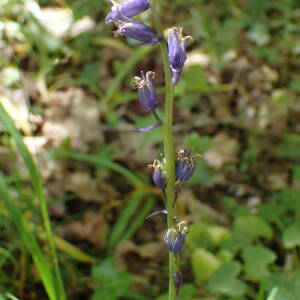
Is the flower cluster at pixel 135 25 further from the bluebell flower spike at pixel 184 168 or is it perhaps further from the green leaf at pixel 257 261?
the green leaf at pixel 257 261

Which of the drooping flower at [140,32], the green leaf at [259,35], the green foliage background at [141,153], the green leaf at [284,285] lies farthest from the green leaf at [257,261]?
the green leaf at [259,35]

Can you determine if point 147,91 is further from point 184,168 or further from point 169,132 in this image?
point 184,168

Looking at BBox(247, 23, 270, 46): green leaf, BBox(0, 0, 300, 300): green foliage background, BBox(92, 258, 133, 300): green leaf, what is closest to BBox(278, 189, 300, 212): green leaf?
BBox(0, 0, 300, 300): green foliage background

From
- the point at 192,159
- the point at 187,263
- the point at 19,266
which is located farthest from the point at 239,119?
the point at 192,159

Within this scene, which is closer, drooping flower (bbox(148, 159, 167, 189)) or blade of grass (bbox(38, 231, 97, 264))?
drooping flower (bbox(148, 159, 167, 189))

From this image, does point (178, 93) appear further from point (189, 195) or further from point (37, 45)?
point (37, 45)

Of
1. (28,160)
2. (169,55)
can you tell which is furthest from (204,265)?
(169,55)

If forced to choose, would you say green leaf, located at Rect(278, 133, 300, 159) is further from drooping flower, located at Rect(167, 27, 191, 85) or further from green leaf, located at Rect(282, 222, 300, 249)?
drooping flower, located at Rect(167, 27, 191, 85)
